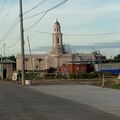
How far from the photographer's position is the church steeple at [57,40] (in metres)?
170

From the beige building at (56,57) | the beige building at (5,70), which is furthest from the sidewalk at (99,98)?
the beige building at (56,57)

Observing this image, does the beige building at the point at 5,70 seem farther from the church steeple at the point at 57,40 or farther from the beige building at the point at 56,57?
the beige building at the point at 56,57

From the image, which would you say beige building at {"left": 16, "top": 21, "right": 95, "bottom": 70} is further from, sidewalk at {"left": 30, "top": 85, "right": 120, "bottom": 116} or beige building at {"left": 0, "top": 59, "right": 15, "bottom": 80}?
sidewalk at {"left": 30, "top": 85, "right": 120, "bottom": 116}

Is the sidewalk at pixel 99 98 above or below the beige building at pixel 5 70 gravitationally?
below

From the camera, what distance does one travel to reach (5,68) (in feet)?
404

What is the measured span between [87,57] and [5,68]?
68826mm

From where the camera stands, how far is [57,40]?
174875mm

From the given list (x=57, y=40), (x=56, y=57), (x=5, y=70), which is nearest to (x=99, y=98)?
(x=5, y=70)

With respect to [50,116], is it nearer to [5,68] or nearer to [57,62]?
[5,68]

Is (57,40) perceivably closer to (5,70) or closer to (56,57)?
(56,57)

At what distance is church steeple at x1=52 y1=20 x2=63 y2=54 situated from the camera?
170 metres

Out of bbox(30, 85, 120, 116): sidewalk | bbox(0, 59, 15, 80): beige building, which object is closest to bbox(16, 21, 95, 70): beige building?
bbox(0, 59, 15, 80): beige building

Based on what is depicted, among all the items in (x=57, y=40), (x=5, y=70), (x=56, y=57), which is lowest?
(x=5, y=70)

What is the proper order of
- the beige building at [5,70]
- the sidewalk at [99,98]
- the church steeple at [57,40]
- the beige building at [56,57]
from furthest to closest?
the beige building at [56,57] → the church steeple at [57,40] → the beige building at [5,70] → the sidewalk at [99,98]
